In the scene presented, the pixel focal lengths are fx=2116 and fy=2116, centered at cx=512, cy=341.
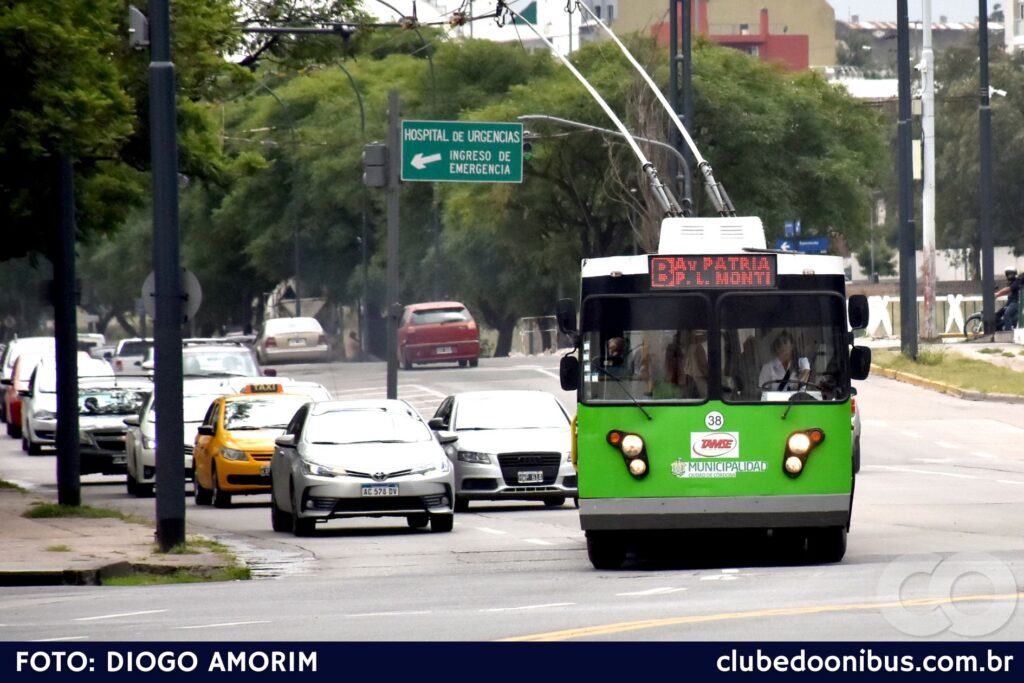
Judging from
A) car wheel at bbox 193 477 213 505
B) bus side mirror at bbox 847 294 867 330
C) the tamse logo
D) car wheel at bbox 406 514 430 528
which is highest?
bus side mirror at bbox 847 294 867 330

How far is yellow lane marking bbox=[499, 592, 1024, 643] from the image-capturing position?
11.7 m

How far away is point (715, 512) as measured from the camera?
1628cm

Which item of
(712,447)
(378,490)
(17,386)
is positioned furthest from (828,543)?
(17,386)

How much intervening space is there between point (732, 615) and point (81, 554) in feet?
26.9

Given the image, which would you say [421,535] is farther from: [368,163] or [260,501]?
[368,163]

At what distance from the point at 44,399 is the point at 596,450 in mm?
25602

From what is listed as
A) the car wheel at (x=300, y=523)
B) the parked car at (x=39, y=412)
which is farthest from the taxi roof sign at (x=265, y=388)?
the car wheel at (x=300, y=523)

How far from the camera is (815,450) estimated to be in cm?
1634

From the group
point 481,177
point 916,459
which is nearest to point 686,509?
point 916,459

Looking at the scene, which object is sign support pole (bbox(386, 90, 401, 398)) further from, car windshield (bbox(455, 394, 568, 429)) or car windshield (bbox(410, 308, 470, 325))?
car windshield (bbox(410, 308, 470, 325))

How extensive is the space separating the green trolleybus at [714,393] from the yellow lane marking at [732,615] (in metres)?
3.26

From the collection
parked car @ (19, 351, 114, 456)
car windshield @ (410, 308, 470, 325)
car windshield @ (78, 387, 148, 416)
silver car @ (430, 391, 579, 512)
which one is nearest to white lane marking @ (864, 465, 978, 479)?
silver car @ (430, 391, 579, 512)

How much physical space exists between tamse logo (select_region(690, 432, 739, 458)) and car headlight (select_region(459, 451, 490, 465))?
9.08 meters

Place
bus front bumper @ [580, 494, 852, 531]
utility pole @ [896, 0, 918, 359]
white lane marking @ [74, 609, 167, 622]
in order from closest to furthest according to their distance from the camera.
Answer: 1. white lane marking @ [74, 609, 167, 622]
2. bus front bumper @ [580, 494, 852, 531]
3. utility pole @ [896, 0, 918, 359]
